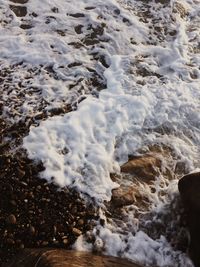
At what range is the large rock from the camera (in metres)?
3.53

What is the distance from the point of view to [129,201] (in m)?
4.58

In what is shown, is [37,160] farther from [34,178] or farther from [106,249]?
[106,249]

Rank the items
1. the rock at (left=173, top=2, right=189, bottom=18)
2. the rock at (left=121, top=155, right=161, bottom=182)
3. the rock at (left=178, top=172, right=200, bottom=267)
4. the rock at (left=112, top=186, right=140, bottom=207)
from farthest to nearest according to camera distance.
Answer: the rock at (left=173, top=2, right=189, bottom=18)
the rock at (left=121, top=155, right=161, bottom=182)
the rock at (left=112, top=186, right=140, bottom=207)
the rock at (left=178, top=172, right=200, bottom=267)

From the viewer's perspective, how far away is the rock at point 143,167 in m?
4.86

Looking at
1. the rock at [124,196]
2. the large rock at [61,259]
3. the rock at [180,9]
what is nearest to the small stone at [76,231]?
the large rock at [61,259]

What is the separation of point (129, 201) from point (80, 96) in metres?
1.82

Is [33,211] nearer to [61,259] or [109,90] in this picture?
[61,259]

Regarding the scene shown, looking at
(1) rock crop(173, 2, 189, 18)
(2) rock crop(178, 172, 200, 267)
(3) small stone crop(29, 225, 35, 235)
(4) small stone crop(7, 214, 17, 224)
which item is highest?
(1) rock crop(173, 2, 189, 18)

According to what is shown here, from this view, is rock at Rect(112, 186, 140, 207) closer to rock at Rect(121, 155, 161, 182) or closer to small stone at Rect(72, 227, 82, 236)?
rock at Rect(121, 155, 161, 182)

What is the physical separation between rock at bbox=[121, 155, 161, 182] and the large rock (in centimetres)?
118

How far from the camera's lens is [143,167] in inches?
193

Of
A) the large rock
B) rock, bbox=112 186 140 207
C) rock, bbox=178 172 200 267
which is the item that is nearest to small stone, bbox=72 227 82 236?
the large rock

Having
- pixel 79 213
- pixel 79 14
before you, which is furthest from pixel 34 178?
pixel 79 14

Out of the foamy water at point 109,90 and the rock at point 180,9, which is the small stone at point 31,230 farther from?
the rock at point 180,9
